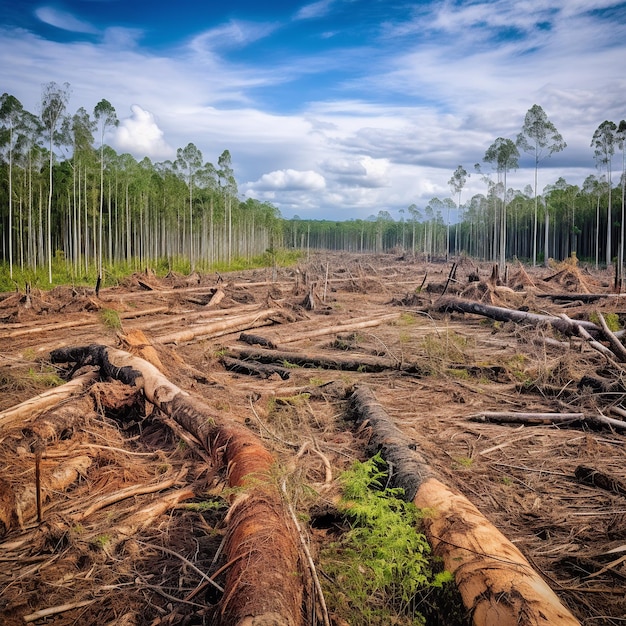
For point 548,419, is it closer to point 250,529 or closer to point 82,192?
point 250,529

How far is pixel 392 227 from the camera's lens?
4813 inches

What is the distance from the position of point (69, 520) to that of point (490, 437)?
175 inches

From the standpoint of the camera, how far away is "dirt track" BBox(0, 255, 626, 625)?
3.13m

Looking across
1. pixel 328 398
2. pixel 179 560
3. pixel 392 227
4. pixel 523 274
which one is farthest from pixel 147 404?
pixel 392 227

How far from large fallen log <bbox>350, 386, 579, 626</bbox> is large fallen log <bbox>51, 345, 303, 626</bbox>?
3.04 feet

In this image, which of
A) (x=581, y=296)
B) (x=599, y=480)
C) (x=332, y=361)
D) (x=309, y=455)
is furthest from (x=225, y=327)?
(x=581, y=296)

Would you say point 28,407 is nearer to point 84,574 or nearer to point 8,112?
point 84,574

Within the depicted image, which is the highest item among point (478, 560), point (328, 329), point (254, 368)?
point (328, 329)

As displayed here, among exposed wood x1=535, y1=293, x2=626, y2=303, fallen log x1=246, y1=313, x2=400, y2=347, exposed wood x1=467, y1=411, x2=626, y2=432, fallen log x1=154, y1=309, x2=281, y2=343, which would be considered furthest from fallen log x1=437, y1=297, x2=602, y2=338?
fallen log x1=154, y1=309, x2=281, y2=343

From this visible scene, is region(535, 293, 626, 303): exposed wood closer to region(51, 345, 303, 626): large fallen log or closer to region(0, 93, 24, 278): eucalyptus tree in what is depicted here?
region(51, 345, 303, 626): large fallen log

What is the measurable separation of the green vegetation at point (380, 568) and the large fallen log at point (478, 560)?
0.40 feet

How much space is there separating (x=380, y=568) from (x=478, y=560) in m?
0.57

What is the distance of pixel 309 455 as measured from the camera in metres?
5.15

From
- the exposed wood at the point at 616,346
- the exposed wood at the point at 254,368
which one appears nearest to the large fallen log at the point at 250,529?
the exposed wood at the point at 254,368
